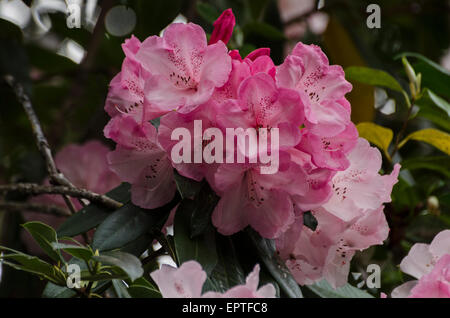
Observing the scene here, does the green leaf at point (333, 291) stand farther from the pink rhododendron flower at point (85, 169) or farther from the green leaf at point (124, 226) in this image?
the pink rhododendron flower at point (85, 169)

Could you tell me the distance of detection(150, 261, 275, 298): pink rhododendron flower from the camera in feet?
1.61

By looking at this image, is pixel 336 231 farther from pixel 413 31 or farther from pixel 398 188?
pixel 413 31

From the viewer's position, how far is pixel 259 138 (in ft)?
2.03

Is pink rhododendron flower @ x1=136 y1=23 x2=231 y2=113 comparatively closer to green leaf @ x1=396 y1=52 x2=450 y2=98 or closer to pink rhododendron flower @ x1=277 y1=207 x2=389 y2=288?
pink rhododendron flower @ x1=277 y1=207 x2=389 y2=288

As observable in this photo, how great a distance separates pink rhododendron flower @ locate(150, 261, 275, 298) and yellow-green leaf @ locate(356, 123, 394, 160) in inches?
19.0

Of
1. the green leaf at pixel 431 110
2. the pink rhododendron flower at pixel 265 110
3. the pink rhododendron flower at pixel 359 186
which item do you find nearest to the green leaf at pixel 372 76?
the green leaf at pixel 431 110

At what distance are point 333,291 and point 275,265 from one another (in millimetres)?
108

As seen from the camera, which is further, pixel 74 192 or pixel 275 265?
pixel 74 192

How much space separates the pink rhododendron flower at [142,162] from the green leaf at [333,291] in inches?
8.0

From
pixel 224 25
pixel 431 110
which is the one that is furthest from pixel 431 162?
pixel 224 25

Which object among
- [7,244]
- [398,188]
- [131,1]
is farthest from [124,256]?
[131,1]

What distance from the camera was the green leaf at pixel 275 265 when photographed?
2.03ft

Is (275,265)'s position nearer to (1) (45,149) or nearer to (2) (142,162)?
(2) (142,162)

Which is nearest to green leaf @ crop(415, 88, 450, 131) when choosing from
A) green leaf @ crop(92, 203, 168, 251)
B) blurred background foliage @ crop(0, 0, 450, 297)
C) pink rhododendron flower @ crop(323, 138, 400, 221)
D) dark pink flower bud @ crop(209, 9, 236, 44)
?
blurred background foliage @ crop(0, 0, 450, 297)
